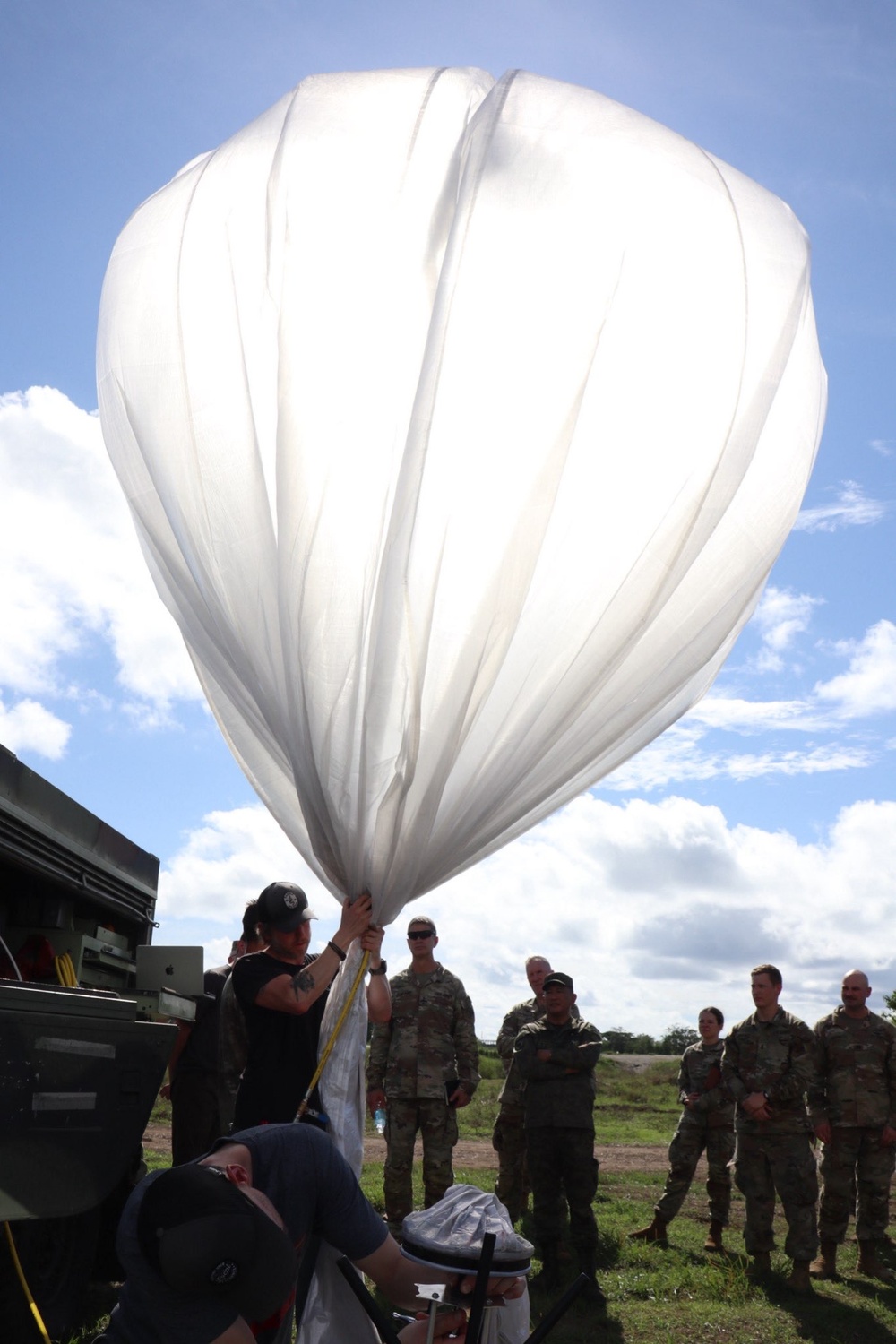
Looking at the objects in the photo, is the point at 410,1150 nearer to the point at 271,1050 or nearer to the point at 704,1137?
the point at 704,1137

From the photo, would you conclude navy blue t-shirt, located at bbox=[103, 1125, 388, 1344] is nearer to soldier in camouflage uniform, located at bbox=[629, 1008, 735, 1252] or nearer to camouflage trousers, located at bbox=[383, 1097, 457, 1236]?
camouflage trousers, located at bbox=[383, 1097, 457, 1236]

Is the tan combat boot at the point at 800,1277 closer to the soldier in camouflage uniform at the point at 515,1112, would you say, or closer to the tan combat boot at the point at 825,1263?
the tan combat boot at the point at 825,1263

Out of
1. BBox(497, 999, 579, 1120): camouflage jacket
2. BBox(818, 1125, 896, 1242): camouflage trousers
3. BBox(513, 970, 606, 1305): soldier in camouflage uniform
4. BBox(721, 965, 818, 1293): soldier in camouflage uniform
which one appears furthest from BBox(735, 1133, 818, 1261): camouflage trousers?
BBox(497, 999, 579, 1120): camouflage jacket

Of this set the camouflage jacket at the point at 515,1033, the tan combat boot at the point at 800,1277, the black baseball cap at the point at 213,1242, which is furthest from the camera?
the camouflage jacket at the point at 515,1033

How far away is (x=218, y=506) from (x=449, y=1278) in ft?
6.95

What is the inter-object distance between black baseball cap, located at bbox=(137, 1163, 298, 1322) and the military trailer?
1.52 m

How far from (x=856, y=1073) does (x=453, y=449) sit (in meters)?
6.17

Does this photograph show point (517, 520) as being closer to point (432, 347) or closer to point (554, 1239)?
point (432, 347)

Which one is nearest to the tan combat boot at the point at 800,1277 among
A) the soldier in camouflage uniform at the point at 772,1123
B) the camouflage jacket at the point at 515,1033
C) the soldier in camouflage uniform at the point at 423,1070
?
the soldier in camouflage uniform at the point at 772,1123

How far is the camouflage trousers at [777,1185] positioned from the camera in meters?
6.46

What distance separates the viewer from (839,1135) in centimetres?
759

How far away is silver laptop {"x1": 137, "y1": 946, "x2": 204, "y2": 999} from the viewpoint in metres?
5.09

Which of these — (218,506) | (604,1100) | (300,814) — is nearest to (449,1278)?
(300,814)

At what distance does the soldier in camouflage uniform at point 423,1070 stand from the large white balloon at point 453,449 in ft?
12.1
